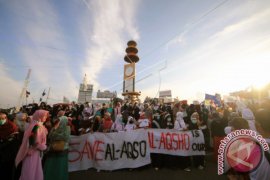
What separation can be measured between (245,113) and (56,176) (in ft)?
19.7

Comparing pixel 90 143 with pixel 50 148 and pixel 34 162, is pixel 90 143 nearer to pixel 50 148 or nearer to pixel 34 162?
pixel 50 148

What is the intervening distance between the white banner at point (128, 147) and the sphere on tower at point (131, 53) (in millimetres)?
35565

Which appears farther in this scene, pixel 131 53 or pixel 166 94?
pixel 166 94

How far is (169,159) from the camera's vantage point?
6215 millimetres

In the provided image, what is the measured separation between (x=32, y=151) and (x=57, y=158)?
687 millimetres

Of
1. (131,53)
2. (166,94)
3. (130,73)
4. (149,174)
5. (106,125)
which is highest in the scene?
(131,53)

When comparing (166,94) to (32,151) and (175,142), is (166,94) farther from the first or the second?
(32,151)

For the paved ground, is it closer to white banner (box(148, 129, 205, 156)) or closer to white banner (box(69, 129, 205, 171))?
white banner (box(69, 129, 205, 171))

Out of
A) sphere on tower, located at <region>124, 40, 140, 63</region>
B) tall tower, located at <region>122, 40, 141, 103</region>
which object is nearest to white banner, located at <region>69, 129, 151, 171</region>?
tall tower, located at <region>122, 40, 141, 103</region>

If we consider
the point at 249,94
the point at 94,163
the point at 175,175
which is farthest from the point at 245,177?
the point at 249,94

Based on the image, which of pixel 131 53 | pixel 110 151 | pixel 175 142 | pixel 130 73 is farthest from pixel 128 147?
pixel 131 53

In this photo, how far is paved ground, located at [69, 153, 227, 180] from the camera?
16.6ft

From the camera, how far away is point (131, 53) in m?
41.0

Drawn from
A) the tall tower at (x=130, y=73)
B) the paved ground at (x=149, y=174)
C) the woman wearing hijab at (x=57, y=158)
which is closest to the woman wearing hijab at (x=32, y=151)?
the woman wearing hijab at (x=57, y=158)
